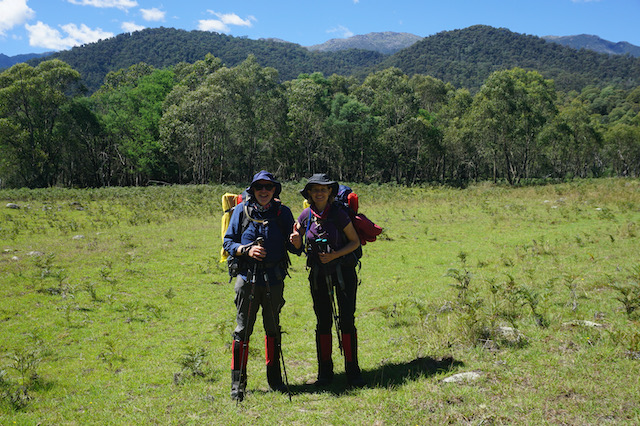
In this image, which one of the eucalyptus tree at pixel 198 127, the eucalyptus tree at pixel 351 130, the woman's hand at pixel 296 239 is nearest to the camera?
the woman's hand at pixel 296 239

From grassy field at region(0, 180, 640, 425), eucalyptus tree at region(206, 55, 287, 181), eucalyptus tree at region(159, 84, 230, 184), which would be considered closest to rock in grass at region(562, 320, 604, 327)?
grassy field at region(0, 180, 640, 425)

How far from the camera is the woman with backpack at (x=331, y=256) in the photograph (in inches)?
187

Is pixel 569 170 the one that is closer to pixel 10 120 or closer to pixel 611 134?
pixel 611 134

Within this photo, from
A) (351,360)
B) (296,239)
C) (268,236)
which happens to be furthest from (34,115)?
(351,360)

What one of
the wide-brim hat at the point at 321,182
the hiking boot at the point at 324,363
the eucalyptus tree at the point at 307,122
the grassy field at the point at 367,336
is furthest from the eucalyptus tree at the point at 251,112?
the hiking boot at the point at 324,363

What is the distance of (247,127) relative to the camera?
49.0m

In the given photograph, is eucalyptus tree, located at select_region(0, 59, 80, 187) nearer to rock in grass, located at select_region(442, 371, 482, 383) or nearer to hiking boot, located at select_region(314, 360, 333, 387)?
hiking boot, located at select_region(314, 360, 333, 387)

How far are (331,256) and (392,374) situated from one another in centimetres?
188

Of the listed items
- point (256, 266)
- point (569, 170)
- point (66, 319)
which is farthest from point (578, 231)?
point (569, 170)

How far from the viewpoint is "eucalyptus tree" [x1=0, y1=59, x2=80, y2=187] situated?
40.8 metres

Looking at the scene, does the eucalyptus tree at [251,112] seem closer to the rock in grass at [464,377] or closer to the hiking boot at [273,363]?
the hiking boot at [273,363]

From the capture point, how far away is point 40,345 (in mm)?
6828

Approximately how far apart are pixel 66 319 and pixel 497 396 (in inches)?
327

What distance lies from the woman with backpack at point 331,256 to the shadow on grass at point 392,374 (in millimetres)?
221
